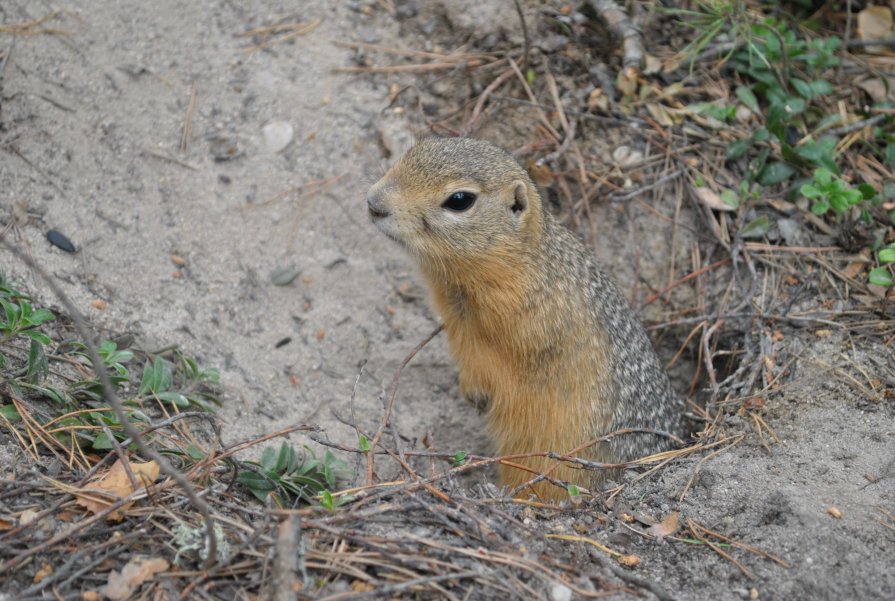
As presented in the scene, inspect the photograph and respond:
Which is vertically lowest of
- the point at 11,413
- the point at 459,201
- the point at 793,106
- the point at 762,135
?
the point at 762,135

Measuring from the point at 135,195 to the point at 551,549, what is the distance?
3.32 meters

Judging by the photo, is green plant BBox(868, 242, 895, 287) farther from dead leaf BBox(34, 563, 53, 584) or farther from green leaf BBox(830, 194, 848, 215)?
dead leaf BBox(34, 563, 53, 584)

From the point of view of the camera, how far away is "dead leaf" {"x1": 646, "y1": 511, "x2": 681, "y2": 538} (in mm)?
3509

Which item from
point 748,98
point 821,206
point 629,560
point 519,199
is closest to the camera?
point 629,560

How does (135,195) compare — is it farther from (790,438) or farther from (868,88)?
(868,88)

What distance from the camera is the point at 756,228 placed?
16.9 feet

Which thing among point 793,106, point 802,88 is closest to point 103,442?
point 793,106

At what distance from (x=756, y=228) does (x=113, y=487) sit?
3962mm

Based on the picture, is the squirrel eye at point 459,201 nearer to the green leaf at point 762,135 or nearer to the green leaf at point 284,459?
the green leaf at point 284,459

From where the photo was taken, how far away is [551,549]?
10.6ft

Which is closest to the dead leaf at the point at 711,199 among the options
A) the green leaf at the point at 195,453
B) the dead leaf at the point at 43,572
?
the green leaf at the point at 195,453

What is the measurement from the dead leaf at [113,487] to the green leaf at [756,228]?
377 cm

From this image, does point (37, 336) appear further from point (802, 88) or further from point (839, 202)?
point (802, 88)

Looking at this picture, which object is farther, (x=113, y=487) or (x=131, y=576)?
(x=113, y=487)
